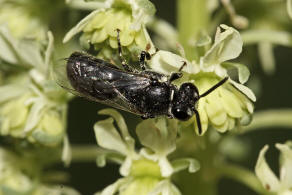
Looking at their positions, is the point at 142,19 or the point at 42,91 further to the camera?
the point at 42,91

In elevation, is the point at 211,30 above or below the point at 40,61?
above

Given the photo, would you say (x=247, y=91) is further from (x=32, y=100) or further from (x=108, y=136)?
(x=32, y=100)

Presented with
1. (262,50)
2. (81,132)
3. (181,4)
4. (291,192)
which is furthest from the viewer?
(81,132)

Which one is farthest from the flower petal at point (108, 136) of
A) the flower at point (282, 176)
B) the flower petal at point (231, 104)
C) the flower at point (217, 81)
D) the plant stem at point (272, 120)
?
the plant stem at point (272, 120)

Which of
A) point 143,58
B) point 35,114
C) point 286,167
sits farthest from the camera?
point 35,114

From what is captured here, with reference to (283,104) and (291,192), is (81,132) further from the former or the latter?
(291,192)

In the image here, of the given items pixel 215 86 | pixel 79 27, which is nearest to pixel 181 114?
pixel 215 86

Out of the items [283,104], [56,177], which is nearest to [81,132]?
[56,177]
